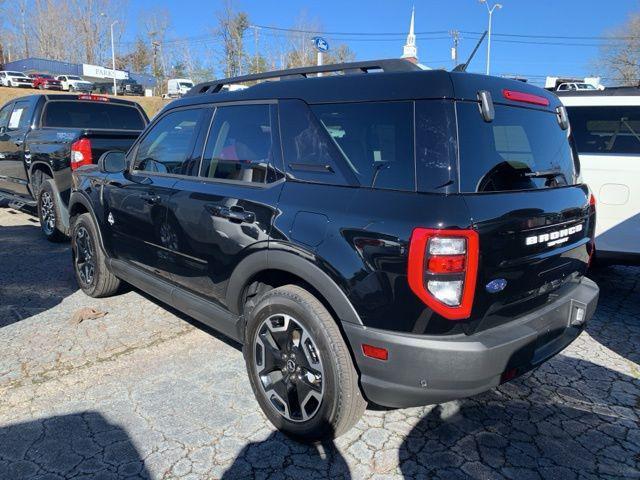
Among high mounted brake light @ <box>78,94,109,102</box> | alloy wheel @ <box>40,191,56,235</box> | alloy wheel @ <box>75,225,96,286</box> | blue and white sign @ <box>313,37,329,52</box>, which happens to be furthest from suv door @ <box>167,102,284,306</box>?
blue and white sign @ <box>313,37,329,52</box>

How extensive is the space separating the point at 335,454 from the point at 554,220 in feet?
5.44

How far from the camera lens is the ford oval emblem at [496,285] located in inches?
84.0

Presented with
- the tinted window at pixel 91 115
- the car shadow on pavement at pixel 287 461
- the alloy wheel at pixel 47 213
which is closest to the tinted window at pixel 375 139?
the car shadow on pavement at pixel 287 461

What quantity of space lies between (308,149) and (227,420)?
1639 millimetres

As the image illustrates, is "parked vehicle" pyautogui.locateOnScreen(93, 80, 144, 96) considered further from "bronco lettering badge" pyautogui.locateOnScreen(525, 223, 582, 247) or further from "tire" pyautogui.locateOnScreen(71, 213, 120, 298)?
"bronco lettering badge" pyautogui.locateOnScreen(525, 223, 582, 247)

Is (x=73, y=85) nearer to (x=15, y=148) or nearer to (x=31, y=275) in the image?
(x=15, y=148)

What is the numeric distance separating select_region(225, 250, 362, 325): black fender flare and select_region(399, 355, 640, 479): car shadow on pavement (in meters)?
0.91

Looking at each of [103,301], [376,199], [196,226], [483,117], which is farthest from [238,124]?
[103,301]

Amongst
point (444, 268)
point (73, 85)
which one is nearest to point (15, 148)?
point (444, 268)

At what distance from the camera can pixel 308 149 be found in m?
2.59

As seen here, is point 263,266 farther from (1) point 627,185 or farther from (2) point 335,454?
(1) point 627,185

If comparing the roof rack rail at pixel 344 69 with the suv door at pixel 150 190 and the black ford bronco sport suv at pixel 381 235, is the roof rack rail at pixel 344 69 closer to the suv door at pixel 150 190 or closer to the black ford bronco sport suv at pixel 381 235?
the black ford bronco sport suv at pixel 381 235

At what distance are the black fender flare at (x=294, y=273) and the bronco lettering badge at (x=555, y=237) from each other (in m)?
0.91

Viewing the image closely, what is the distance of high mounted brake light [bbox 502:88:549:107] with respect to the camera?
2.48 m
